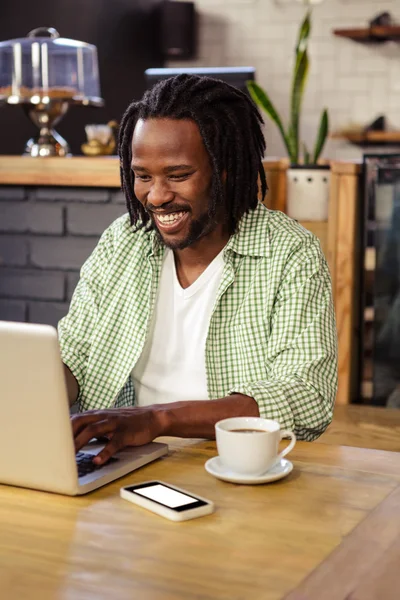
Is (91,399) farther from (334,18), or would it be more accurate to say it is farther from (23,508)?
(334,18)

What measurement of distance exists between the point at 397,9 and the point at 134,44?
76.9 inches

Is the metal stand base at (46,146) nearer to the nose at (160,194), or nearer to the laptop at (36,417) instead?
the nose at (160,194)

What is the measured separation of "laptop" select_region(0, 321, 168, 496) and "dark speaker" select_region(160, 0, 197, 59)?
653 cm

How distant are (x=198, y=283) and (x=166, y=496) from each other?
74 cm

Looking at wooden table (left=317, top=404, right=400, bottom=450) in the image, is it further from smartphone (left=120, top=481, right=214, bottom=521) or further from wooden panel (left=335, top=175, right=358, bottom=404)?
smartphone (left=120, top=481, right=214, bottom=521)

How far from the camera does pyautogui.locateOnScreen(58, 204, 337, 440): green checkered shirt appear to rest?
158 centimetres

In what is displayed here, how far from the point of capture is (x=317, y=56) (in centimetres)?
698

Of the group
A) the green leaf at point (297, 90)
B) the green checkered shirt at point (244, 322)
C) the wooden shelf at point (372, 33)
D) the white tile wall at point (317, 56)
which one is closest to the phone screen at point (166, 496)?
the green checkered shirt at point (244, 322)

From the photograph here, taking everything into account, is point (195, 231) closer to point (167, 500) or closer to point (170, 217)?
point (170, 217)

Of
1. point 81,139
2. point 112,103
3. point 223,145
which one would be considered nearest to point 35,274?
point 223,145

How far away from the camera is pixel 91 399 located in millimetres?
1816

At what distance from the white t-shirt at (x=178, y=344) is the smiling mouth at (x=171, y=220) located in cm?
13

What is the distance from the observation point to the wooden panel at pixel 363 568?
0.89m

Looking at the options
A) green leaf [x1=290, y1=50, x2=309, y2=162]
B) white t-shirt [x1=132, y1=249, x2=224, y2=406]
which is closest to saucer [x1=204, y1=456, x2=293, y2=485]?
white t-shirt [x1=132, y1=249, x2=224, y2=406]
